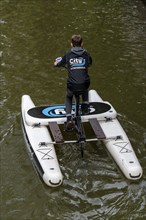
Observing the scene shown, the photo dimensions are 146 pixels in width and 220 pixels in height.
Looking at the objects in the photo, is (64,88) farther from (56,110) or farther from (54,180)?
(54,180)

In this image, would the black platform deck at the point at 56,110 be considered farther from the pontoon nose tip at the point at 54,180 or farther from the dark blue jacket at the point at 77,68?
the pontoon nose tip at the point at 54,180

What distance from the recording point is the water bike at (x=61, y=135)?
751 centimetres

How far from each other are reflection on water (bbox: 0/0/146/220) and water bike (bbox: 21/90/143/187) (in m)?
0.23

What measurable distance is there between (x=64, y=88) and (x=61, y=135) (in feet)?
10.8

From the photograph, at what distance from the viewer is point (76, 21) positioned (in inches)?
640

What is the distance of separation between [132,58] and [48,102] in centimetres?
391

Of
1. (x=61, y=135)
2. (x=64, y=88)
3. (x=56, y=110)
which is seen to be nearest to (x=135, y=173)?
(x=61, y=135)

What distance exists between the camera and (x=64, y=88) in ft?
37.1

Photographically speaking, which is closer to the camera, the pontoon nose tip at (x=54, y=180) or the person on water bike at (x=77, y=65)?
the pontoon nose tip at (x=54, y=180)

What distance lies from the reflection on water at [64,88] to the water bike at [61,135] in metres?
0.23

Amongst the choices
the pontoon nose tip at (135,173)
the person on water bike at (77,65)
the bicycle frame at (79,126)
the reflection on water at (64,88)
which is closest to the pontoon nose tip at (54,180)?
the reflection on water at (64,88)

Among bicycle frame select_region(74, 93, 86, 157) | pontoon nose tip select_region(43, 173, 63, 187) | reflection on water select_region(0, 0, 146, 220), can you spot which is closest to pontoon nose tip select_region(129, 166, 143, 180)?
reflection on water select_region(0, 0, 146, 220)

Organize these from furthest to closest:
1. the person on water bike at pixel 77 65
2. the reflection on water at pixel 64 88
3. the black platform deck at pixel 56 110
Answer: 1. the black platform deck at pixel 56 110
2. the person on water bike at pixel 77 65
3. the reflection on water at pixel 64 88

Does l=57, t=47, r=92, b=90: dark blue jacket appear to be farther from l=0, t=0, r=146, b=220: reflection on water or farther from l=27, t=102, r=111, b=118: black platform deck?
l=0, t=0, r=146, b=220: reflection on water
